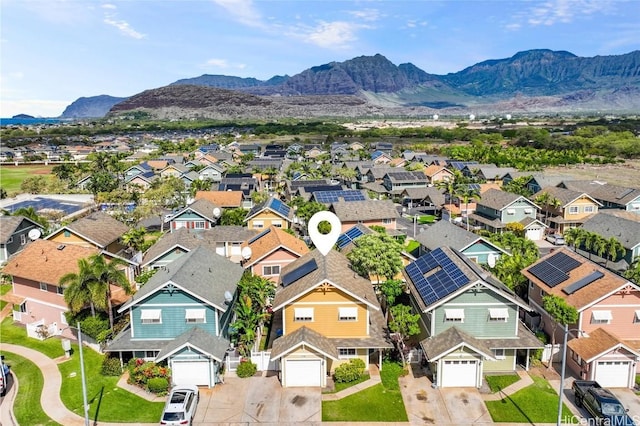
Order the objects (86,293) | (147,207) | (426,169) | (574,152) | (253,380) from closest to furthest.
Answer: (253,380) < (86,293) < (147,207) < (426,169) < (574,152)

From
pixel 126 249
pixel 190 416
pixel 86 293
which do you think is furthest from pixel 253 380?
pixel 126 249

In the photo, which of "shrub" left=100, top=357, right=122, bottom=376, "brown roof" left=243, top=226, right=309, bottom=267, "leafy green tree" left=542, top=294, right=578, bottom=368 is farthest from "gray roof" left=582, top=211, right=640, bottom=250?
"shrub" left=100, top=357, right=122, bottom=376

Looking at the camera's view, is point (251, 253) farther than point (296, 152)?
No

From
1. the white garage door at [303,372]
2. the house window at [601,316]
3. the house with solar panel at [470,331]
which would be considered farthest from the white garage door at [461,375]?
the house window at [601,316]

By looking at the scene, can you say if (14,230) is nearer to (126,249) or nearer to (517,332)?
(126,249)

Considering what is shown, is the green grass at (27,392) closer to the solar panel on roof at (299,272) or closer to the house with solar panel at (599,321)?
the solar panel on roof at (299,272)

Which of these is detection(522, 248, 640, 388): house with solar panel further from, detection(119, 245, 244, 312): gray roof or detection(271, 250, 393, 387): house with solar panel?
detection(119, 245, 244, 312): gray roof

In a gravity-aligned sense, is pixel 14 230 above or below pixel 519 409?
above
